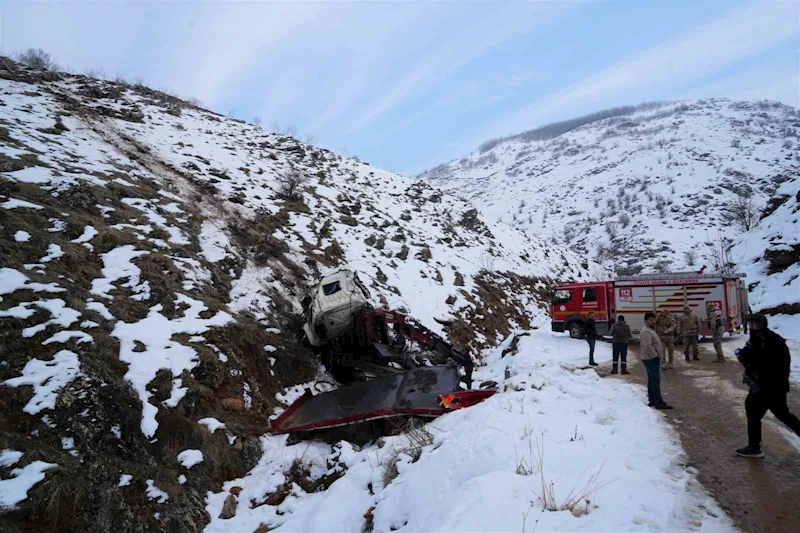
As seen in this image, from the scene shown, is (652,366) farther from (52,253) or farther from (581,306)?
(52,253)

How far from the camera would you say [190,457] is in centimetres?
643

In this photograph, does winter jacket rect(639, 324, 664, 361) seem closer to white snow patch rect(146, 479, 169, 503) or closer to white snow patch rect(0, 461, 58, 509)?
white snow patch rect(146, 479, 169, 503)

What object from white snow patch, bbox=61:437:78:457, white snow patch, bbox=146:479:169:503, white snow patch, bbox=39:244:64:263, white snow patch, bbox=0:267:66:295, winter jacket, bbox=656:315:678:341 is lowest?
white snow patch, bbox=146:479:169:503

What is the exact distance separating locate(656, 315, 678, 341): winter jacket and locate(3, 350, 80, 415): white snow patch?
12.1m

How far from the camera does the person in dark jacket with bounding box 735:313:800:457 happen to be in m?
4.73

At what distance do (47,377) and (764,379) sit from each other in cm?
939

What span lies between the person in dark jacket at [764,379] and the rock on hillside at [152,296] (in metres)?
7.01

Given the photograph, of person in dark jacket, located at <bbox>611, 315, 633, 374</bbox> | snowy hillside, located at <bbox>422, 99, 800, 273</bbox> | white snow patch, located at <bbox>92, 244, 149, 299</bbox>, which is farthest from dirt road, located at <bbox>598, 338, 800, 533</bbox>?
snowy hillside, located at <bbox>422, 99, 800, 273</bbox>

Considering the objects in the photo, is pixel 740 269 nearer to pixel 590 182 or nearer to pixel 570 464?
pixel 570 464

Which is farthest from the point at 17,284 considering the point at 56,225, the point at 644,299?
the point at 644,299

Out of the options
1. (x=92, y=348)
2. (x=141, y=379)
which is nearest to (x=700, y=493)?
(x=141, y=379)

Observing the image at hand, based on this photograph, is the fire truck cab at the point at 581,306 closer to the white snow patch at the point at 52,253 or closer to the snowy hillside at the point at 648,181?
the white snow patch at the point at 52,253

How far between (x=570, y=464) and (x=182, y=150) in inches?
812

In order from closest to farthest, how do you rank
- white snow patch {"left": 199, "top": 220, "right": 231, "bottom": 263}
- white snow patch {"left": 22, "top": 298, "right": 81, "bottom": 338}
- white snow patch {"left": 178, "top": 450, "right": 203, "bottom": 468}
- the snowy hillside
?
white snow patch {"left": 178, "top": 450, "right": 203, "bottom": 468} < white snow patch {"left": 22, "top": 298, "right": 81, "bottom": 338} < white snow patch {"left": 199, "top": 220, "right": 231, "bottom": 263} < the snowy hillside
